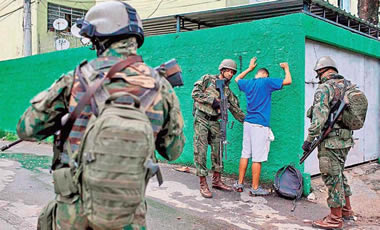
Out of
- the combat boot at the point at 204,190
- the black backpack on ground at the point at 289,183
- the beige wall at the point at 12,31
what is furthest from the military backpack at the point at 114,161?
the beige wall at the point at 12,31

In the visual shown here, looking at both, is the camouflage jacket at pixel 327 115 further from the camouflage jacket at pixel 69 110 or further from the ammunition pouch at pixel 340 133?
the camouflage jacket at pixel 69 110

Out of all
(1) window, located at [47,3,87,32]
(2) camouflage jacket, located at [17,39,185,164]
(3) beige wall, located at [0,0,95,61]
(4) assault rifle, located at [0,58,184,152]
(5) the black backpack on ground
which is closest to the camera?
(2) camouflage jacket, located at [17,39,185,164]

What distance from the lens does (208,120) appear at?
18.7 feet

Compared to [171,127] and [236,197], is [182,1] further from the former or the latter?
[171,127]

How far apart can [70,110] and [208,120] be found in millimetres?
3847

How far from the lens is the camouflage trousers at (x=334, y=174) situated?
4387 millimetres

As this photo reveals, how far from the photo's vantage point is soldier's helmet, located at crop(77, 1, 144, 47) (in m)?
2.08

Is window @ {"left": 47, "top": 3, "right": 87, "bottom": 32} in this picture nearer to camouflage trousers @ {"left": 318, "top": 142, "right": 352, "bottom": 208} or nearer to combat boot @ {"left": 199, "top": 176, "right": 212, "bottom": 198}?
combat boot @ {"left": 199, "top": 176, "right": 212, "bottom": 198}

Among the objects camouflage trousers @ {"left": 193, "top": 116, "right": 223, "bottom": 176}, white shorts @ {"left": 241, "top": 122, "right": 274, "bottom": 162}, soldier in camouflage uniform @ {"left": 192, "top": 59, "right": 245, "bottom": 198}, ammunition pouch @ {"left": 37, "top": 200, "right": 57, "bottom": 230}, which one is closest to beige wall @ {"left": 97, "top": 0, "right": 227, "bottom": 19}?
soldier in camouflage uniform @ {"left": 192, "top": 59, "right": 245, "bottom": 198}

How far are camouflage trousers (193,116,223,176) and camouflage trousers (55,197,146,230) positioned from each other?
3624 millimetres

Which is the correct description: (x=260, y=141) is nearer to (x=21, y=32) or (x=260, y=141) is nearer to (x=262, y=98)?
(x=262, y=98)

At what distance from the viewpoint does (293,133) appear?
5762 mm

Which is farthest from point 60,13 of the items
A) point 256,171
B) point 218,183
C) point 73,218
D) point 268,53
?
point 73,218

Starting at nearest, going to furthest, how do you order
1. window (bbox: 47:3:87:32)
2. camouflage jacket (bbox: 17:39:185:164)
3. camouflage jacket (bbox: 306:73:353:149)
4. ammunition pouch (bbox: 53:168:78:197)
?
1. ammunition pouch (bbox: 53:168:78:197)
2. camouflage jacket (bbox: 17:39:185:164)
3. camouflage jacket (bbox: 306:73:353:149)
4. window (bbox: 47:3:87:32)
